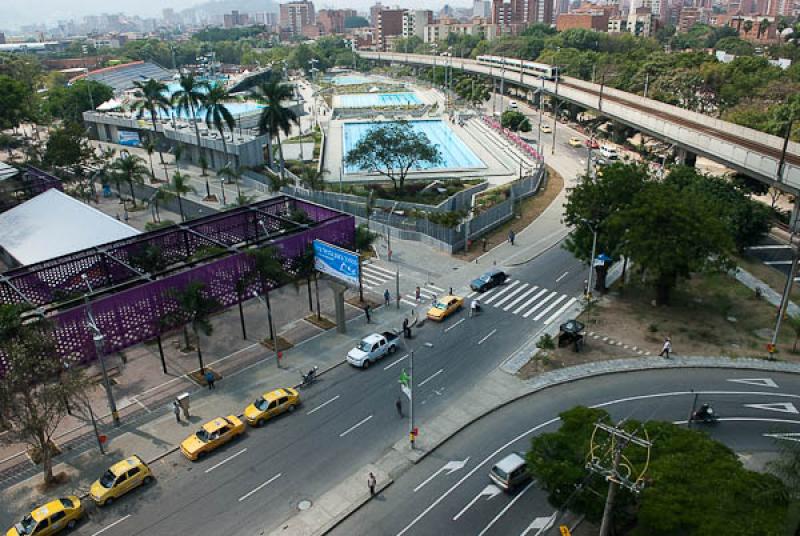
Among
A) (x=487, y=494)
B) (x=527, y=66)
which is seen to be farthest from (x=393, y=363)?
(x=527, y=66)

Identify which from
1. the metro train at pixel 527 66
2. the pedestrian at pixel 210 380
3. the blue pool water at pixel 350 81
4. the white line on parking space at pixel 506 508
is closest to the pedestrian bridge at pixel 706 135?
the metro train at pixel 527 66

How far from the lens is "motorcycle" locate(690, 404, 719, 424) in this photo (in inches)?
1310

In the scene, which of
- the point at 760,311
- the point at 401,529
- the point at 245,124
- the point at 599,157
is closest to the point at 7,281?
the point at 401,529

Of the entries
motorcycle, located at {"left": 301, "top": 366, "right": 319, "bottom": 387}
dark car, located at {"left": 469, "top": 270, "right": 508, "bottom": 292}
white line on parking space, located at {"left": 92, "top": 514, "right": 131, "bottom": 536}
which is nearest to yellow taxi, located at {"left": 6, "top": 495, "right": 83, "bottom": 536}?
white line on parking space, located at {"left": 92, "top": 514, "right": 131, "bottom": 536}

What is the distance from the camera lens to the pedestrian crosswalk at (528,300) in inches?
1827

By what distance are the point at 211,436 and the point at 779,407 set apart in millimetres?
32893

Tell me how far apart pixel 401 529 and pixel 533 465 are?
6903 mm

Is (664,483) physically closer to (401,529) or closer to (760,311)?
(401,529)

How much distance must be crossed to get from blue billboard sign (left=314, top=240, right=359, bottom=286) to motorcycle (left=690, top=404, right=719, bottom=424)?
23324mm

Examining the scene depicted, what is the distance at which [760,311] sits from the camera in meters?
45.6

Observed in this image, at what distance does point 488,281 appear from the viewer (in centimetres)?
5025

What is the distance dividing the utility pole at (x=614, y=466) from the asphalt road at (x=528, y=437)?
20.0 feet

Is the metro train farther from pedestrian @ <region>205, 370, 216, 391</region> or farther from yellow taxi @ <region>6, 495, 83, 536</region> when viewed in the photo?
yellow taxi @ <region>6, 495, 83, 536</region>

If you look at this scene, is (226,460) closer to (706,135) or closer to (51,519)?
(51,519)
